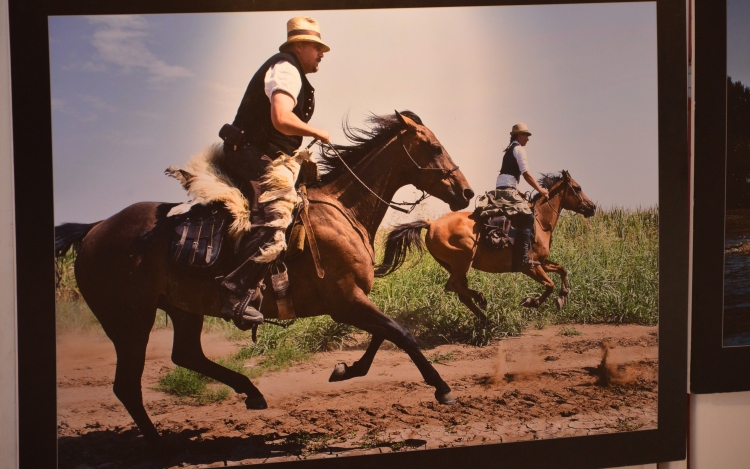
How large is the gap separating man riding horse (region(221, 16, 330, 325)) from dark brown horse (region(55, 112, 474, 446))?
11cm

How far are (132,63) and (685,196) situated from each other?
2741 mm

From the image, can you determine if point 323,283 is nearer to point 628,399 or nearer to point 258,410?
point 258,410

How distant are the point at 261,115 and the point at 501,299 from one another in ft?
4.71

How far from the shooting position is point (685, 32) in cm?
300

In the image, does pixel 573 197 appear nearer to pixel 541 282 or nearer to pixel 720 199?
pixel 541 282

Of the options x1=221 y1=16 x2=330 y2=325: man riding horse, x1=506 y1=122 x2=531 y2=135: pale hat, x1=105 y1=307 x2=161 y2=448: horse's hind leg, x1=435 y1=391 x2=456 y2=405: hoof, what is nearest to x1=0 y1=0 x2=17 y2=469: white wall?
x1=105 y1=307 x2=161 y2=448: horse's hind leg

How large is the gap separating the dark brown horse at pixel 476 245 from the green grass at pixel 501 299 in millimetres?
33

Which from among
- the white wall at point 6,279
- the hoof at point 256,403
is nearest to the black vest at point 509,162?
the hoof at point 256,403

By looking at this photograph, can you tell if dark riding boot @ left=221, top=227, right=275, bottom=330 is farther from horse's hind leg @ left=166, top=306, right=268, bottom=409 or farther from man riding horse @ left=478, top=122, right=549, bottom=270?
man riding horse @ left=478, top=122, right=549, bottom=270

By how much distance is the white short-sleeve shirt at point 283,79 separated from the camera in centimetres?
262

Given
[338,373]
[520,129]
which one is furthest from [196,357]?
[520,129]

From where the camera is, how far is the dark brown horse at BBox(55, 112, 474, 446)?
258 cm

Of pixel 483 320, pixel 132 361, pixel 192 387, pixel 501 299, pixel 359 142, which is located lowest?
pixel 192 387

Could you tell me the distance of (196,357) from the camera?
266cm
